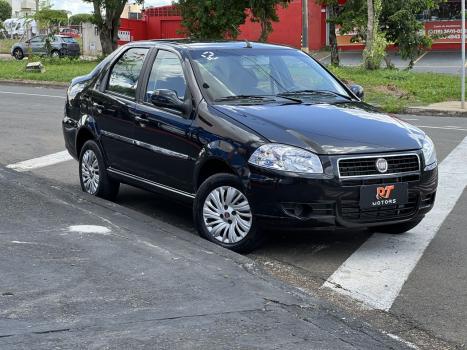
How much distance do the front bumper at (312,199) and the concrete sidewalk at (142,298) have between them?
50 centimetres

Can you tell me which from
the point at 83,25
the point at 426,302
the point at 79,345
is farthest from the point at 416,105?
the point at 83,25

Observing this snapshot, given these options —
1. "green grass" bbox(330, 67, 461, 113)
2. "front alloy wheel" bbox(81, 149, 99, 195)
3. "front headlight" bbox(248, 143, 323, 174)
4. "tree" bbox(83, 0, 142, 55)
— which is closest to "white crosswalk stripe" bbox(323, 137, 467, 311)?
"front headlight" bbox(248, 143, 323, 174)

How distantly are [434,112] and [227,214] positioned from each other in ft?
44.8

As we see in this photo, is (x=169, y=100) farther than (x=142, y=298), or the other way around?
(x=169, y=100)

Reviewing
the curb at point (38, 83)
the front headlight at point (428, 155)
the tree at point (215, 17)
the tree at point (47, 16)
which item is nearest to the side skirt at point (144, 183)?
the front headlight at point (428, 155)

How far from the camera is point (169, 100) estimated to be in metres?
6.80

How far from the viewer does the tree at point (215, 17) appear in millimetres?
34344

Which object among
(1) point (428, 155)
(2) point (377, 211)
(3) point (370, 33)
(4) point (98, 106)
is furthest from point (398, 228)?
(3) point (370, 33)

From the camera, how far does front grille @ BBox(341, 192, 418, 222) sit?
5.96m

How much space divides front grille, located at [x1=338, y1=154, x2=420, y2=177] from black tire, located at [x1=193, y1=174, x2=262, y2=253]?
84 cm

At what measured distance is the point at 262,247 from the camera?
21.7ft

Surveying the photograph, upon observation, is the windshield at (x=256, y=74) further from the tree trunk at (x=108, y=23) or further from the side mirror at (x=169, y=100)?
the tree trunk at (x=108, y=23)

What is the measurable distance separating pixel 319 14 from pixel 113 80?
40.2 metres

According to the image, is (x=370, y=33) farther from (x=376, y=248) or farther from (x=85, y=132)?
(x=376, y=248)
